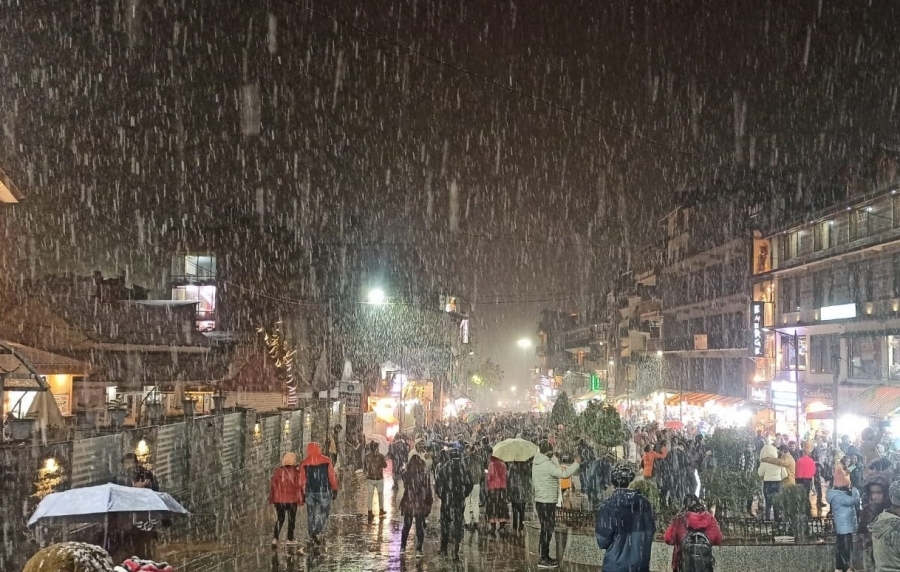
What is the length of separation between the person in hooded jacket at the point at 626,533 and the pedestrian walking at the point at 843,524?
182 inches

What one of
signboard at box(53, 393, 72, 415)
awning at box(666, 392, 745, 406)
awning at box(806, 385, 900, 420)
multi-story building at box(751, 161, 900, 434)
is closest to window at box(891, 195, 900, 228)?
multi-story building at box(751, 161, 900, 434)

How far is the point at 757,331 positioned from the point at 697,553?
31.0 m

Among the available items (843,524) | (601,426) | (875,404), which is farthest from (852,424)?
(843,524)

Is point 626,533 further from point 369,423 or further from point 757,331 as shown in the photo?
point 757,331

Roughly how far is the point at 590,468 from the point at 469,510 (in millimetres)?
2260

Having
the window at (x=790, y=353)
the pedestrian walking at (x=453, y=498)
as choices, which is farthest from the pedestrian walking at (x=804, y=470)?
the window at (x=790, y=353)

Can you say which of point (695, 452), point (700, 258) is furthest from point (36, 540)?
point (700, 258)

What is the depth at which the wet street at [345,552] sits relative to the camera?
10.7 meters

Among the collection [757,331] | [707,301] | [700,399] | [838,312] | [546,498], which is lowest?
[700,399]

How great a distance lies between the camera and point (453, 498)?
11.6 metres

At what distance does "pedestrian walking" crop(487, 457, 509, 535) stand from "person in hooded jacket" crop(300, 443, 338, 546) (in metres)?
2.98

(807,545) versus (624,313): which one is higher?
(624,313)

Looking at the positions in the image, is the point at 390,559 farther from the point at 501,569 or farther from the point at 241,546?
the point at 241,546

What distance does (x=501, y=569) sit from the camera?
10781 mm
